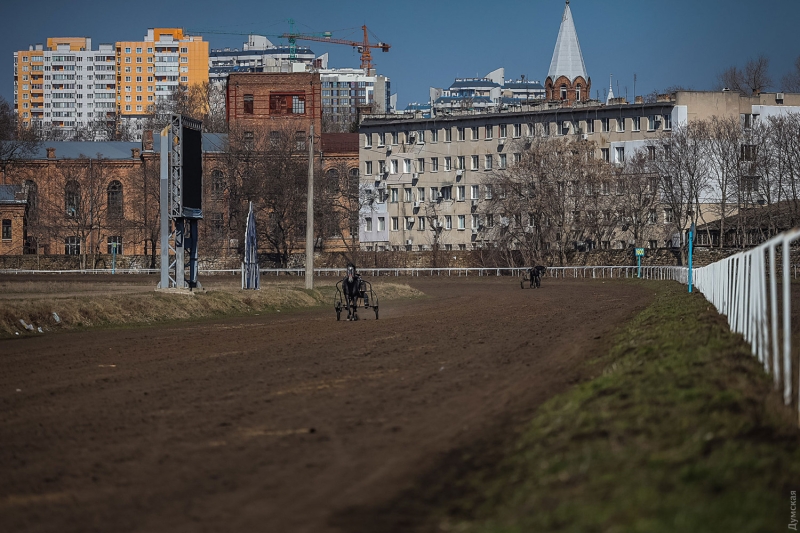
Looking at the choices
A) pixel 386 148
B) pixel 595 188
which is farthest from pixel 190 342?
pixel 386 148

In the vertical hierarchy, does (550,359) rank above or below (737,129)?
below

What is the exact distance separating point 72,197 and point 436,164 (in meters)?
36.3

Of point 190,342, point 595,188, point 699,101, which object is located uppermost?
point 699,101

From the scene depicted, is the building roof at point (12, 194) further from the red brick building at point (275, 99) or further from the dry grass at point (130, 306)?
the dry grass at point (130, 306)

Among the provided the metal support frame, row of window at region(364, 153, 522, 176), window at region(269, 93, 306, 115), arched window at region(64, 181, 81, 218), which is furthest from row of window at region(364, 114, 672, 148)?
the metal support frame

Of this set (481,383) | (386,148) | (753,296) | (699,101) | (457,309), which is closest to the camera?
(753,296)

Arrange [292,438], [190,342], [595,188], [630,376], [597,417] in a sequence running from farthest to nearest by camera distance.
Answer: [595,188] < [190,342] < [630,376] < [292,438] < [597,417]

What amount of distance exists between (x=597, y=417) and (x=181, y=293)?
28169mm

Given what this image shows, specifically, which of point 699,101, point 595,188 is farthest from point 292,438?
point 699,101

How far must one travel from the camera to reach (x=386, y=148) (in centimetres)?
10856

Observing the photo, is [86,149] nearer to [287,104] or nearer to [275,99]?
[275,99]

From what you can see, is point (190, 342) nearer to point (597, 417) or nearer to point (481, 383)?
point (481, 383)

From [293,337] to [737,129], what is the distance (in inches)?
2902

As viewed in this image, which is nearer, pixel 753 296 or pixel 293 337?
pixel 753 296
